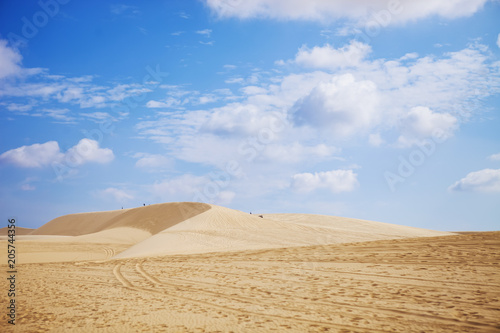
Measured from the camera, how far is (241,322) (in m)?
8.33

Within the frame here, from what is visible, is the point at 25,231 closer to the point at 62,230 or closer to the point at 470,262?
the point at 62,230

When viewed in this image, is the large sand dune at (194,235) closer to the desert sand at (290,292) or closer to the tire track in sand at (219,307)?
the desert sand at (290,292)

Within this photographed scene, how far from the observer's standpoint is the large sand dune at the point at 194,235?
1137 inches

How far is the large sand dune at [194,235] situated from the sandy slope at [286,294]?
10.0 meters

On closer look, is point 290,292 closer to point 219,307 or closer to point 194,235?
point 219,307

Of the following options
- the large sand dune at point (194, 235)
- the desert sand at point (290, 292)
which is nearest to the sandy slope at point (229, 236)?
the large sand dune at point (194, 235)

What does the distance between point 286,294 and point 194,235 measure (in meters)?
23.1

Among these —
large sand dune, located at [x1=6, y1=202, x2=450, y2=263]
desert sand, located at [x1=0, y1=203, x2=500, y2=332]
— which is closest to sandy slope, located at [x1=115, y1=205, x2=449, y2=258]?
large sand dune, located at [x1=6, y1=202, x2=450, y2=263]

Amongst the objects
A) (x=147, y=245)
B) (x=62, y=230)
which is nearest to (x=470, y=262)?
(x=147, y=245)

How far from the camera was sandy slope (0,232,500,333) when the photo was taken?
26.9ft

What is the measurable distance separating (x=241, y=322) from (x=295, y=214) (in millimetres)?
55582

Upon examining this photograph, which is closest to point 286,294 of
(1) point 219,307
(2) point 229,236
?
(1) point 219,307

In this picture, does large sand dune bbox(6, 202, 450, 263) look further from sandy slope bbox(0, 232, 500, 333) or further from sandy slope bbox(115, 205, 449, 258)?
sandy slope bbox(0, 232, 500, 333)

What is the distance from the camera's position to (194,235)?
33312 mm
